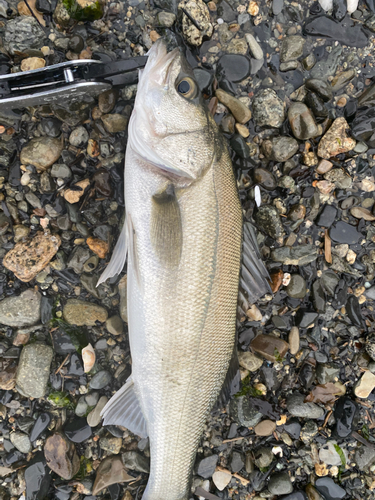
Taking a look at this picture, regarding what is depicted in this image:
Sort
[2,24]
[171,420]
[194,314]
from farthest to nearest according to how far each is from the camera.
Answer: [2,24] → [171,420] → [194,314]

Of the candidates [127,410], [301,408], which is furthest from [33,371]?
[301,408]

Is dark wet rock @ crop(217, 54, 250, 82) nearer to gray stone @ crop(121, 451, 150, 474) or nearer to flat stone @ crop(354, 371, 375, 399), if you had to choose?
flat stone @ crop(354, 371, 375, 399)

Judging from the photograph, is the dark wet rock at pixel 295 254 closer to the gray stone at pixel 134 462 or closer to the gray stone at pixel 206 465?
the gray stone at pixel 206 465

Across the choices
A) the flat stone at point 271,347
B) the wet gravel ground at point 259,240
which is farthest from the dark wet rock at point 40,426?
the flat stone at point 271,347

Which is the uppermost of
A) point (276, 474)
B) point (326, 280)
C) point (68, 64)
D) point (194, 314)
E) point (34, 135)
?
point (68, 64)

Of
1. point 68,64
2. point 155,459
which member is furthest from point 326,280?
point 68,64

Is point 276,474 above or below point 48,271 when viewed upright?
below

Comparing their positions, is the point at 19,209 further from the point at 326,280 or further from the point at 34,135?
the point at 326,280

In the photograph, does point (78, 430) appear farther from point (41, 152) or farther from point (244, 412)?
point (41, 152)
